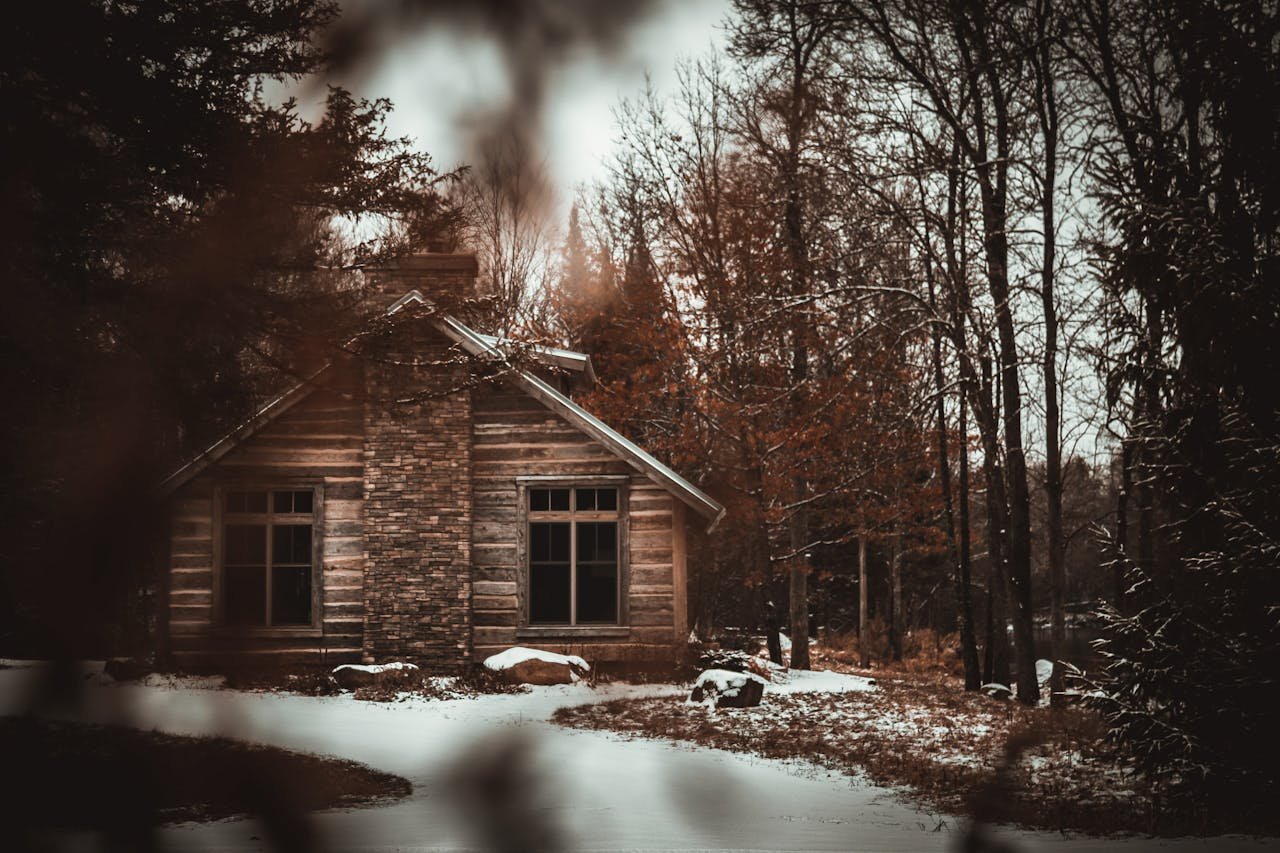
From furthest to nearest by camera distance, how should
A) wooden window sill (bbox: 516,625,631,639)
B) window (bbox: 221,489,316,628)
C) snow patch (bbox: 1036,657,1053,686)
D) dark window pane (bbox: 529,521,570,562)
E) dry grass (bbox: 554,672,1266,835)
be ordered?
snow patch (bbox: 1036,657,1053,686) < dark window pane (bbox: 529,521,570,562) < wooden window sill (bbox: 516,625,631,639) < window (bbox: 221,489,316,628) < dry grass (bbox: 554,672,1266,835)

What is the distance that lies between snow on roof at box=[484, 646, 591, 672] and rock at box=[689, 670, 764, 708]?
2177mm

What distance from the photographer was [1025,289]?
17188mm

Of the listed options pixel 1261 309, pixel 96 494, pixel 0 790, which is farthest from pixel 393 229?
pixel 1261 309

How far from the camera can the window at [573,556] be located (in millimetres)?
18500

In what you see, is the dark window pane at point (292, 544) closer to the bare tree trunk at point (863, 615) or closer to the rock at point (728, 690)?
the rock at point (728, 690)

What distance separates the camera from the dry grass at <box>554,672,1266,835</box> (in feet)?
27.7

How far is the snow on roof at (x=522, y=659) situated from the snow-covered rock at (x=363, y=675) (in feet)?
4.60

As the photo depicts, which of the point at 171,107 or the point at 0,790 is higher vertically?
the point at 171,107

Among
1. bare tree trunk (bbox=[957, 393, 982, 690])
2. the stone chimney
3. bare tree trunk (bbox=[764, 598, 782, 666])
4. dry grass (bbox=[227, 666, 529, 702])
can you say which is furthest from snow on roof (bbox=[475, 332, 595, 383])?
bare tree trunk (bbox=[957, 393, 982, 690])

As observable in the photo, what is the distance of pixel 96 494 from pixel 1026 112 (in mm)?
17379

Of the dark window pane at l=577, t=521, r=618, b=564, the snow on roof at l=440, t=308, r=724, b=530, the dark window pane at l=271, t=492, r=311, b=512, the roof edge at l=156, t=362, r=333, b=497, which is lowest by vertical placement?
the dark window pane at l=577, t=521, r=618, b=564

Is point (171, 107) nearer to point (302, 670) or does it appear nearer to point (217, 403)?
point (217, 403)

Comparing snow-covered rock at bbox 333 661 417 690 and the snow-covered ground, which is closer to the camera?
the snow-covered ground

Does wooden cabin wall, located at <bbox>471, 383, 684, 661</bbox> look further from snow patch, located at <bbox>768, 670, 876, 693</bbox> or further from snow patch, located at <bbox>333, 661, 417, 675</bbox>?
snow patch, located at <bbox>768, 670, 876, 693</bbox>
